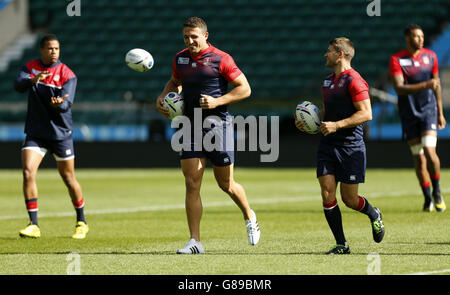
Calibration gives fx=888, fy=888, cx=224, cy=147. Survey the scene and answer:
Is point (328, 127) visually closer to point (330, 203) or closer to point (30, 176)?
point (330, 203)

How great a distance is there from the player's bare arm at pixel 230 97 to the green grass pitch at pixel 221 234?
1.40 m

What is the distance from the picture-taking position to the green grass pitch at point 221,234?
7.38 meters

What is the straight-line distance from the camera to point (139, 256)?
26.6 ft

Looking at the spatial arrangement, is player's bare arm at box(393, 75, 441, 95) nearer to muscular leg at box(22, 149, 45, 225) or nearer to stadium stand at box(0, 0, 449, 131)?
muscular leg at box(22, 149, 45, 225)

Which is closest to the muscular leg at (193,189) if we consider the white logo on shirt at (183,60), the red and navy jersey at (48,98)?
the white logo on shirt at (183,60)

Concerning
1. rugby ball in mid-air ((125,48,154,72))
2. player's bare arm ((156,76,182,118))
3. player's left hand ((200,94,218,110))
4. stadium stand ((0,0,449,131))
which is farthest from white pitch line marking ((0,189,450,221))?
stadium stand ((0,0,449,131))

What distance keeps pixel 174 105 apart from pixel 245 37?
2404 cm

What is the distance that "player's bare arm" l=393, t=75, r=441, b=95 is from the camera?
39.4ft

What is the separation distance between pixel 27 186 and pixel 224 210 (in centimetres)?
381

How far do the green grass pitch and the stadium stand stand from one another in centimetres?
1226

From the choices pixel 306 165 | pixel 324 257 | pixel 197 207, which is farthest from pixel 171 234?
pixel 306 165

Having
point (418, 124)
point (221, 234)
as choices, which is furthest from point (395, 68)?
point (221, 234)

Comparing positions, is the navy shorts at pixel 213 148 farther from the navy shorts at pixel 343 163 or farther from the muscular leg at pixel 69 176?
the muscular leg at pixel 69 176

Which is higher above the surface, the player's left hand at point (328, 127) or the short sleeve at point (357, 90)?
the short sleeve at point (357, 90)
